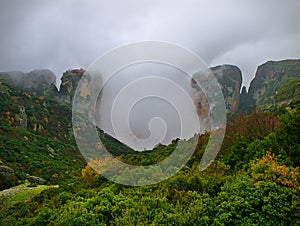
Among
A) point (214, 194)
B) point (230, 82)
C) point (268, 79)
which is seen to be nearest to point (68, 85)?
point (230, 82)

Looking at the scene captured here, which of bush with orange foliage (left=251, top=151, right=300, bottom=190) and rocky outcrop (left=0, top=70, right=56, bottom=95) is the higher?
rocky outcrop (left=0, top=70, right=56, bottom=95)

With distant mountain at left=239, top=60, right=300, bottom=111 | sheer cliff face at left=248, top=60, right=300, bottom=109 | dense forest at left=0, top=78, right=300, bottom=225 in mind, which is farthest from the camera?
sheer cliff face at left=248, top=60, right=300, bottom=109

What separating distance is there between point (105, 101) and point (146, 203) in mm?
6287

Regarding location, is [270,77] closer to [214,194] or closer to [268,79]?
[268,79]

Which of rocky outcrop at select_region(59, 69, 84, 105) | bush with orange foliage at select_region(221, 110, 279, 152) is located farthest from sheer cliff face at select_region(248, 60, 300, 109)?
bush with orange foliage at select_region(221, 110, 279, 152)

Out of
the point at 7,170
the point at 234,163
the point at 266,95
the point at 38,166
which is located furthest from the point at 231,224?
the point at 266,95

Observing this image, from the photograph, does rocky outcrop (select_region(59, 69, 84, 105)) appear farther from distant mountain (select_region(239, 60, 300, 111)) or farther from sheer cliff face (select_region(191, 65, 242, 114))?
distant mountain (select_region(239, 60, 300, 111))

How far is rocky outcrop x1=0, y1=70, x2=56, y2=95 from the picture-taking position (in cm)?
14212

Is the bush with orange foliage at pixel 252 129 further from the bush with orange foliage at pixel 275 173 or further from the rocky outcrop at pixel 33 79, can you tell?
the rocky outcrop at pixel 33 79

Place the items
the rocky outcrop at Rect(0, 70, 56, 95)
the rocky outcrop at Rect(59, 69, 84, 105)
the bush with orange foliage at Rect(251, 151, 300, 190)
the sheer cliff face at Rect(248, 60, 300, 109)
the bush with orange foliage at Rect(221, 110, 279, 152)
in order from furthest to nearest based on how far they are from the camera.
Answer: the rocky outcrop at Rect(0, 70, 56, 95)
the rocky outcrop at Rect(59, 69, 84, 105)
the sheer cliff face at Rect(248, 60, 300, 109)
the bush with orange foliage at Rect(221, 110, 279, 152)
the bush with orange foliage at Rect(251, 151, 300, 190)

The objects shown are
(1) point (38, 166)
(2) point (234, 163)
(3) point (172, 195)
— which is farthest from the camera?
(1) point (38, 166)

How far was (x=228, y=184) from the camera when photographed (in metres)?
13.9

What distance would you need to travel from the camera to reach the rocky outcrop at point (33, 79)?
142 m

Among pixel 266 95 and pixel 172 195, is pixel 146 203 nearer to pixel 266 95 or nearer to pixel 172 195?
pixel 172 195
